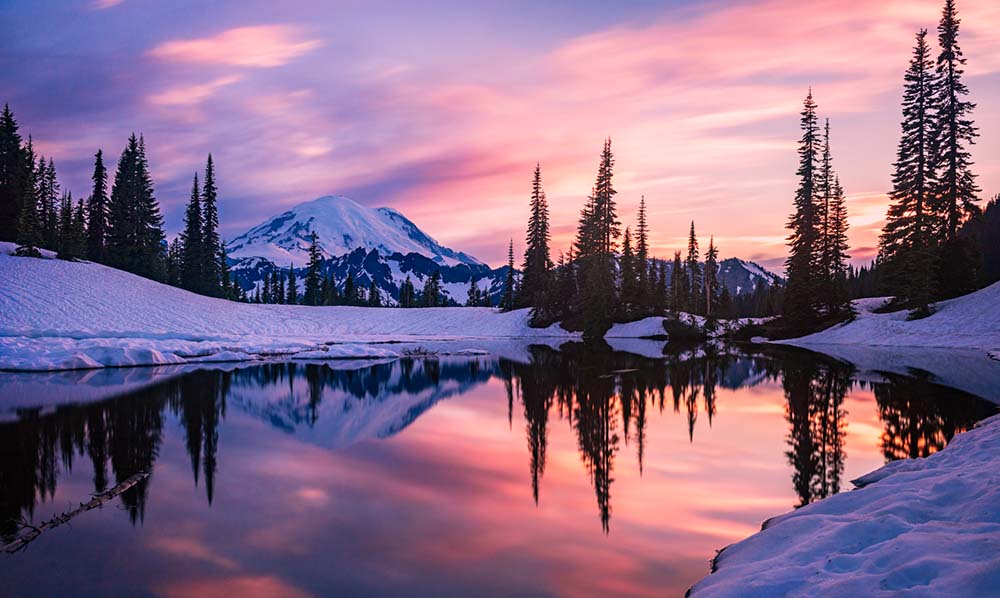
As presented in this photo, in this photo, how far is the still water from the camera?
695 cm

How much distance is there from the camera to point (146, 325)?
45.6 meters

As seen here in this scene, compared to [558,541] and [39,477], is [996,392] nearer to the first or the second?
[558,541]

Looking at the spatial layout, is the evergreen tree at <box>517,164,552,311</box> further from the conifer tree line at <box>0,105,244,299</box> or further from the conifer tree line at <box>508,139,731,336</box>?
the conifer tree line at <box>0,105,244,299</box>

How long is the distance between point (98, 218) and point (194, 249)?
11753mm

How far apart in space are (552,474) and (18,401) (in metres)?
17.2

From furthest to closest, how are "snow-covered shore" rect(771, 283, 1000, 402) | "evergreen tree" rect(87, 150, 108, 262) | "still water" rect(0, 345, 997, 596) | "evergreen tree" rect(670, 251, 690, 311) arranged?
"evergreen tree" rect(670, 251, 690, 311) < "evergreen tree" rect(87, 150, 108, 262) < "snow-covered shore" rect(771, 283, 1000, 402) < "still water" rect(0, 345, 997, 596)

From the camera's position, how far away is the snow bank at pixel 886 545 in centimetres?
499

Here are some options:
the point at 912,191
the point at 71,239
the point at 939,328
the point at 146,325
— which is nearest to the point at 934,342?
the point at 939,328

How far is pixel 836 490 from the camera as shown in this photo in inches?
388

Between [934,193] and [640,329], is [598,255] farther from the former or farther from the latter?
[934,193]

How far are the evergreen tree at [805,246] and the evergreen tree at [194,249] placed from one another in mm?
71629

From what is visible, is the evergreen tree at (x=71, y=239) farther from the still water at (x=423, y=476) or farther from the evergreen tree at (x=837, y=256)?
the evergreen tree at (x=837, y=256)

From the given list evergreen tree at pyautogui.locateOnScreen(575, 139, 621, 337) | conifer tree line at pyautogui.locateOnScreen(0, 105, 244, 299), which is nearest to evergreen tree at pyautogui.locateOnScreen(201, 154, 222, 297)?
conifer tree line at pyautogui.locateOnScreen(0, 105, 244, 299)

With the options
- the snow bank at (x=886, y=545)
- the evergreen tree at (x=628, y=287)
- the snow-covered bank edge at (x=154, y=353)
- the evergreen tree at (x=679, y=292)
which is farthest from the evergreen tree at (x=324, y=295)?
the snow bank at (x=886, y=545)
